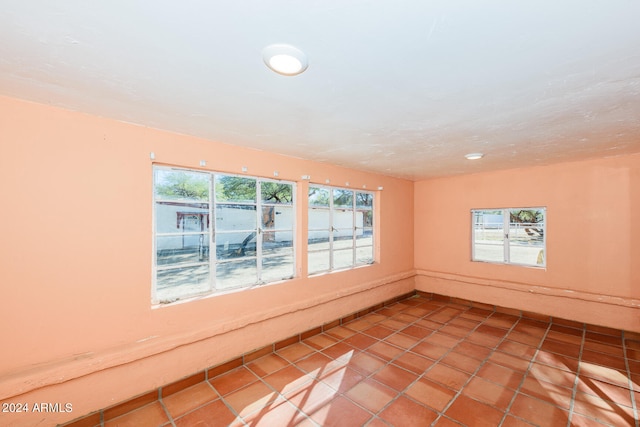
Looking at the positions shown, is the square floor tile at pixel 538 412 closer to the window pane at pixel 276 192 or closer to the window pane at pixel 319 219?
the window pane at pixel 319 219

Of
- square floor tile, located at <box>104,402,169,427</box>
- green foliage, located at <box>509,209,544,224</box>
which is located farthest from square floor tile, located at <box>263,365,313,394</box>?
green foliage, located at <box>509,209,544,224</box>

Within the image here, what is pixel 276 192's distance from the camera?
10.2 ft

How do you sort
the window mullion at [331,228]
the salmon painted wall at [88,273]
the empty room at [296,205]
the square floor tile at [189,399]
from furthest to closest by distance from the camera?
1. the window mullion at [331,228]
2. the square floor tile at [189,399]
3. the salmon painted wall at [88,273]
4. the empty room at [296,205]

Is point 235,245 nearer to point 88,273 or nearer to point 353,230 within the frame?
point 88,273

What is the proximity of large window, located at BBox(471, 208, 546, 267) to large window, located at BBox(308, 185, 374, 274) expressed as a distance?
1808 millimetres

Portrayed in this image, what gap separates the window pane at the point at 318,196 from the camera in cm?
351

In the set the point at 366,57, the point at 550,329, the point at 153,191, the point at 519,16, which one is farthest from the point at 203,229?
the point at 550,329

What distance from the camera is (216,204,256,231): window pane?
265 centimetres

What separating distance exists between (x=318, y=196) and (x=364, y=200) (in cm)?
97

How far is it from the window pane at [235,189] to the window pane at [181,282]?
2.28 ft

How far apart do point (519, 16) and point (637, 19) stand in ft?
1.41

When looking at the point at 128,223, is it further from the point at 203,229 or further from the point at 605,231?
the point at 605,231

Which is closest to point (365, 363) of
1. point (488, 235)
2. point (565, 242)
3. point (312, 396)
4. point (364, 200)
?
point (312, 396)

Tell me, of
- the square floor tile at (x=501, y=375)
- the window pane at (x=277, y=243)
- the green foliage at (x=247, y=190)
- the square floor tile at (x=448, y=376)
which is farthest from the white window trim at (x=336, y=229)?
the square floor tile at (x=501, y=375)
